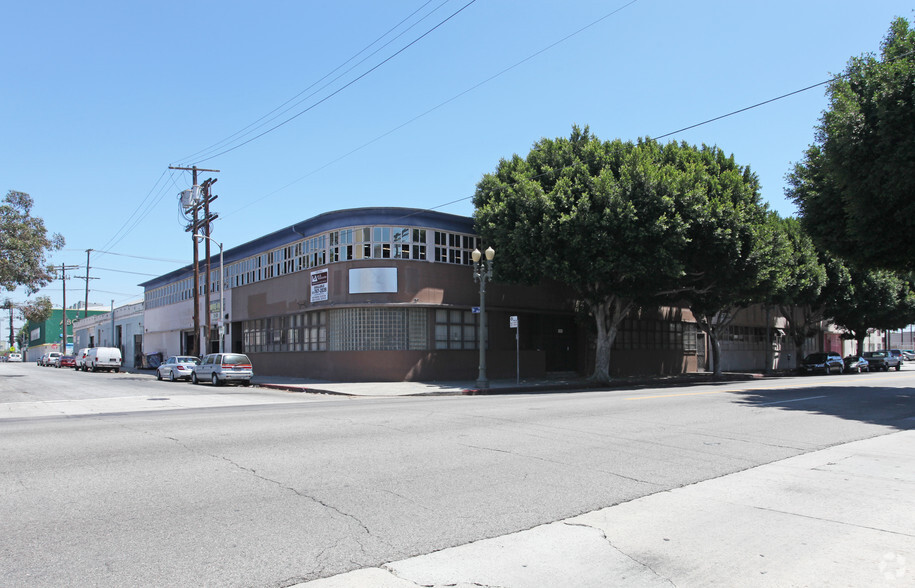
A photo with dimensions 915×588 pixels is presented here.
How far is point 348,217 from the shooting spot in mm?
30031

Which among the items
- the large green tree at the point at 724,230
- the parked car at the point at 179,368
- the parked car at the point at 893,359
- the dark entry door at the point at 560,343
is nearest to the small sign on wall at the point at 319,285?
the parked car at the point at 179,368

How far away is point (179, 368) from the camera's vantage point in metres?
35.3

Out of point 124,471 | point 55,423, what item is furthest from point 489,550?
point 55,423

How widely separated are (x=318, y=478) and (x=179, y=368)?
3132 cm

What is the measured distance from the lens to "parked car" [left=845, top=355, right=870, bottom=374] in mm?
46531

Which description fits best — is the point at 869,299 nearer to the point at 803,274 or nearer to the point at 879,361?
the point at 879,361

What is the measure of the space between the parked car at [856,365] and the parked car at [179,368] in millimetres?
45716

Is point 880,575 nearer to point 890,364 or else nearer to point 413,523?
point 413,523

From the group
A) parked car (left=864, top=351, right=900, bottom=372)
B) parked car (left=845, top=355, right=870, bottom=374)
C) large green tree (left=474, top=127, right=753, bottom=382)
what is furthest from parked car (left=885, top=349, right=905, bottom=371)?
large green tree (left=474, top=127, right=753, bottom=382)

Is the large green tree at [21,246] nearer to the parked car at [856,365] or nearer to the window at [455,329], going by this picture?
the window at [455,329]

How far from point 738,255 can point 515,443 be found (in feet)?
66.6

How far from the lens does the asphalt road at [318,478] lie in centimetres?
496

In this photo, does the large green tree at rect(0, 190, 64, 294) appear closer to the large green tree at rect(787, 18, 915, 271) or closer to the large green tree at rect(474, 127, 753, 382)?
the large green tree at rect(474, 127, 753, 382)

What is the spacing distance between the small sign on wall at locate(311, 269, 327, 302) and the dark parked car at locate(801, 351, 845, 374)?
34.0 m
